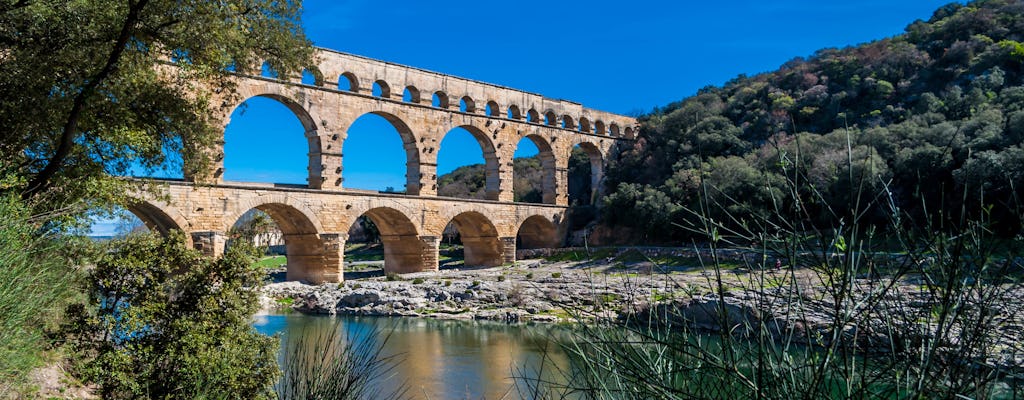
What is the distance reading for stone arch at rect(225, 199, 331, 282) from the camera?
2039 cm

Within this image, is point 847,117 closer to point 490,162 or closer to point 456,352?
point 490,162

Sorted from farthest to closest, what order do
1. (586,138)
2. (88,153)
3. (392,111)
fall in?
(586,138) < (392,111) < (88,153)

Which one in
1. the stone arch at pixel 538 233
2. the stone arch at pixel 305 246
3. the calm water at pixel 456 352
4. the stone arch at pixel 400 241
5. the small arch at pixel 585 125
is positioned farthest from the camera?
the small arch at pixel 585 125

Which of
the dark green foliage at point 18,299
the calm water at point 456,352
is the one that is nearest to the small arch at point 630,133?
the calm water at point 456,352

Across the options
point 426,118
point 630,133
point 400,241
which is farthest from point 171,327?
point 630,133

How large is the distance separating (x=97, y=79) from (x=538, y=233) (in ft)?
74.4

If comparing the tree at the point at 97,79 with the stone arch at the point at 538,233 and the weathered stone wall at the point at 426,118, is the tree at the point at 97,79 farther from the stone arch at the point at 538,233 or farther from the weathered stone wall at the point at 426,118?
the stone arch at the point at 538,233

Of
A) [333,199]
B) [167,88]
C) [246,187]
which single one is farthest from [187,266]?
[333,199]

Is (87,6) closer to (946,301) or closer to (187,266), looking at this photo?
(187,266)

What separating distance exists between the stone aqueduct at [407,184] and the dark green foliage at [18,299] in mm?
10132

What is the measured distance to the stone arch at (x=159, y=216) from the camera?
16578mm

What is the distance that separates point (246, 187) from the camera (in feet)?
60.3

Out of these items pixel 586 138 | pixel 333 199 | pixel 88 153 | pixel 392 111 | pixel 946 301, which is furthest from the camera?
pixel 586 138

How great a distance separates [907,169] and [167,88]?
18129 mm
